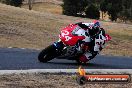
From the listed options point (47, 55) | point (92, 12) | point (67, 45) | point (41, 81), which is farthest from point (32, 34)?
point (92, 12)

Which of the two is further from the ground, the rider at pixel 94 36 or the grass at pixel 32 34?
the rider at pixel 94 36

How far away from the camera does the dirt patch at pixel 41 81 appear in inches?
382

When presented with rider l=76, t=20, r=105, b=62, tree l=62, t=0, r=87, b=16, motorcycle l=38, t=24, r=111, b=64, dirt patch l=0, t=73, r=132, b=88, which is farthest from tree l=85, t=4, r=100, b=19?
dirt patch l=0, t=73, r=132, b=88

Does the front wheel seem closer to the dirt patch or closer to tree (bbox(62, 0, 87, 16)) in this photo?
the dirt patch

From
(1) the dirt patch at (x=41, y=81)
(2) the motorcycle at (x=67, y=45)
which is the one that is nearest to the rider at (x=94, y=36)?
(2) the motorcycle at (x=67, y=45)

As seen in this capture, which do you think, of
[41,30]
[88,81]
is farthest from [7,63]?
[41,30]

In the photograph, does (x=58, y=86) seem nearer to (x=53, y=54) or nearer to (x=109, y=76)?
A: (x=109, y=76)

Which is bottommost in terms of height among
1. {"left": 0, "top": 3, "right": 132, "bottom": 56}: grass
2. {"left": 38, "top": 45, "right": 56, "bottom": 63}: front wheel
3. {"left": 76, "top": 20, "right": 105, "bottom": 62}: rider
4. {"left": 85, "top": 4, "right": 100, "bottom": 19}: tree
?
{"left": 85, "top": 4, "right": 100, "bottom": 19}: tree

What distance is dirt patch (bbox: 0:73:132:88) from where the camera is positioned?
9.70 meters

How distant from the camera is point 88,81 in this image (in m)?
7.23

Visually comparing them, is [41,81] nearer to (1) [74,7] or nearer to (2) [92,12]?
(2) [92,12]

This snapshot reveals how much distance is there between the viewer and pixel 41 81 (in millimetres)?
10367

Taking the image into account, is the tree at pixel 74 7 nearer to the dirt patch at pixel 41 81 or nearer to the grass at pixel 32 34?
the grass at pixel 32 34

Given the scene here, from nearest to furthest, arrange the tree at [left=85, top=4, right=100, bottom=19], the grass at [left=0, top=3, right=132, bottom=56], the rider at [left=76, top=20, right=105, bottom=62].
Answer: the rider at [left=76, top=20, right=105, bottom=62] < the grass at [left=0, top=3, right=132, bottom=56] < the tree at [left=85, top=4, right=100, bottom=19]
